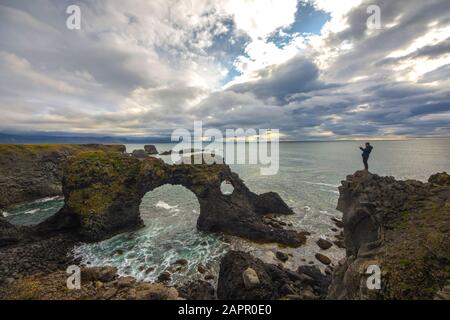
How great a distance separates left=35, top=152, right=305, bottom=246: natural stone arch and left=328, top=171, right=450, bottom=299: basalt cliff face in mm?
14139

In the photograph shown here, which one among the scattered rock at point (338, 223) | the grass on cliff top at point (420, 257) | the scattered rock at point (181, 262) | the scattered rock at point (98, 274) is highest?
the grass on cliff top at point (420, 257)

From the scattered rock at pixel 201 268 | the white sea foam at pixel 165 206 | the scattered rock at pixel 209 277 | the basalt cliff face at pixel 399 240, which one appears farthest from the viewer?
the white sea foam at pixel 165 206

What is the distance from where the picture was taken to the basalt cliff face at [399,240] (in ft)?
33.4

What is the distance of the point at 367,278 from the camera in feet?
36.0

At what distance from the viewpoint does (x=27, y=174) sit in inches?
2175

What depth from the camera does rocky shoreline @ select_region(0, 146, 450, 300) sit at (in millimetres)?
11508

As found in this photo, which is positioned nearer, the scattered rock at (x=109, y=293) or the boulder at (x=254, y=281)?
the scattered rock at (x=109, y=293)

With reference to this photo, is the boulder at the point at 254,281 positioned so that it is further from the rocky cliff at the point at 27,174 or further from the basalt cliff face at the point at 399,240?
the rocky cliff at the point at 27,174

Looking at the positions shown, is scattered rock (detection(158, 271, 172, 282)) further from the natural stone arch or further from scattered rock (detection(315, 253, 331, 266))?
scattered rock (detection(315, 253, 331, 266))

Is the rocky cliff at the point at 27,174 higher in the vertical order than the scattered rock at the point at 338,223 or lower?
higher

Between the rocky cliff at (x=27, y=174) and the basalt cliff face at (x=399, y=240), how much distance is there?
6519 centimetres

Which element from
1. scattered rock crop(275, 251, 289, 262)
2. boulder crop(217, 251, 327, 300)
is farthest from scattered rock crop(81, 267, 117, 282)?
scattered rock crop(275, 251, 289, 262)

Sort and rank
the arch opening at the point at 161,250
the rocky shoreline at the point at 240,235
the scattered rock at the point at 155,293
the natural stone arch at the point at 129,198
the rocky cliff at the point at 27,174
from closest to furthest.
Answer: the rocky shoreline at the point at 240,235
the scattered rock at the point at 155,293
the arch opening at the point at 161,250
the natural stone arch at the point at 129,198
the rocky cliff at the point at 27,174

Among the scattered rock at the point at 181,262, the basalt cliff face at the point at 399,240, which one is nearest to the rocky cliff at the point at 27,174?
the scattered rock at the point at 181,262
